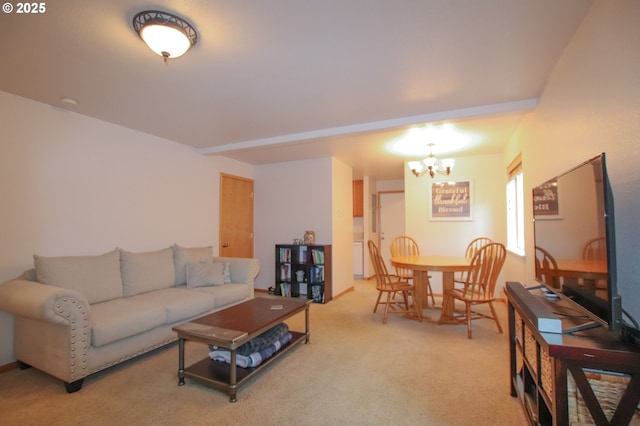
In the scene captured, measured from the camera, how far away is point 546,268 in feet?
6.25

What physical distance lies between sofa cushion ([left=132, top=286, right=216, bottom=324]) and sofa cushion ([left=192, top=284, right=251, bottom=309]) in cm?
7

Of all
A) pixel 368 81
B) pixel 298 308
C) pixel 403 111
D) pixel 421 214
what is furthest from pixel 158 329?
pixel 421 214

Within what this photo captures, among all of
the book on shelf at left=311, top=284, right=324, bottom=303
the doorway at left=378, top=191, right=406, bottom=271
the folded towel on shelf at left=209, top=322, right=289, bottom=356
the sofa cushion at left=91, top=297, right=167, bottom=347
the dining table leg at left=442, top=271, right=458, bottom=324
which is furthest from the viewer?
the doorway at left=378, top=191, right=406, bottom=271

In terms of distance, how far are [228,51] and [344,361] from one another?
8.20ft

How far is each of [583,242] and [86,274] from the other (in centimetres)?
350

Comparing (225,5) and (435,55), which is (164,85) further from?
(435,55)

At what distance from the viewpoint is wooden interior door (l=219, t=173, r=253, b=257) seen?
Answer: 4781 mm

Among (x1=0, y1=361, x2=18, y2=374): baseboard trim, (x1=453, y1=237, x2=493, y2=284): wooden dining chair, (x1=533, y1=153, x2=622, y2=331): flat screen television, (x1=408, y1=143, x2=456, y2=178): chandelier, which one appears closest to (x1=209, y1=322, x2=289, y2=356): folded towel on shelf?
(x1=0, y1=361, x2=18, y2=374): baseboard trim

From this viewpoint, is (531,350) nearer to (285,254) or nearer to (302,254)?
(302,254)

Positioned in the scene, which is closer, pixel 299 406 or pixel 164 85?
pixel 299 406

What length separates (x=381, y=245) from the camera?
7.07m

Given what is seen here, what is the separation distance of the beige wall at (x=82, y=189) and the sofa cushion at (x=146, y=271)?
1.13 ft

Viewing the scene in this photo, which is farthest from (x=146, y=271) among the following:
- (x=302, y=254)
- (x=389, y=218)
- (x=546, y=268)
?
(x=389, y=218)

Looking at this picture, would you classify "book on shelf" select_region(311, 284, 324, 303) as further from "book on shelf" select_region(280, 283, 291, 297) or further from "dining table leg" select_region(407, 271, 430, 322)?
"dining table leg" select_region(407, 271, 430, 322)
